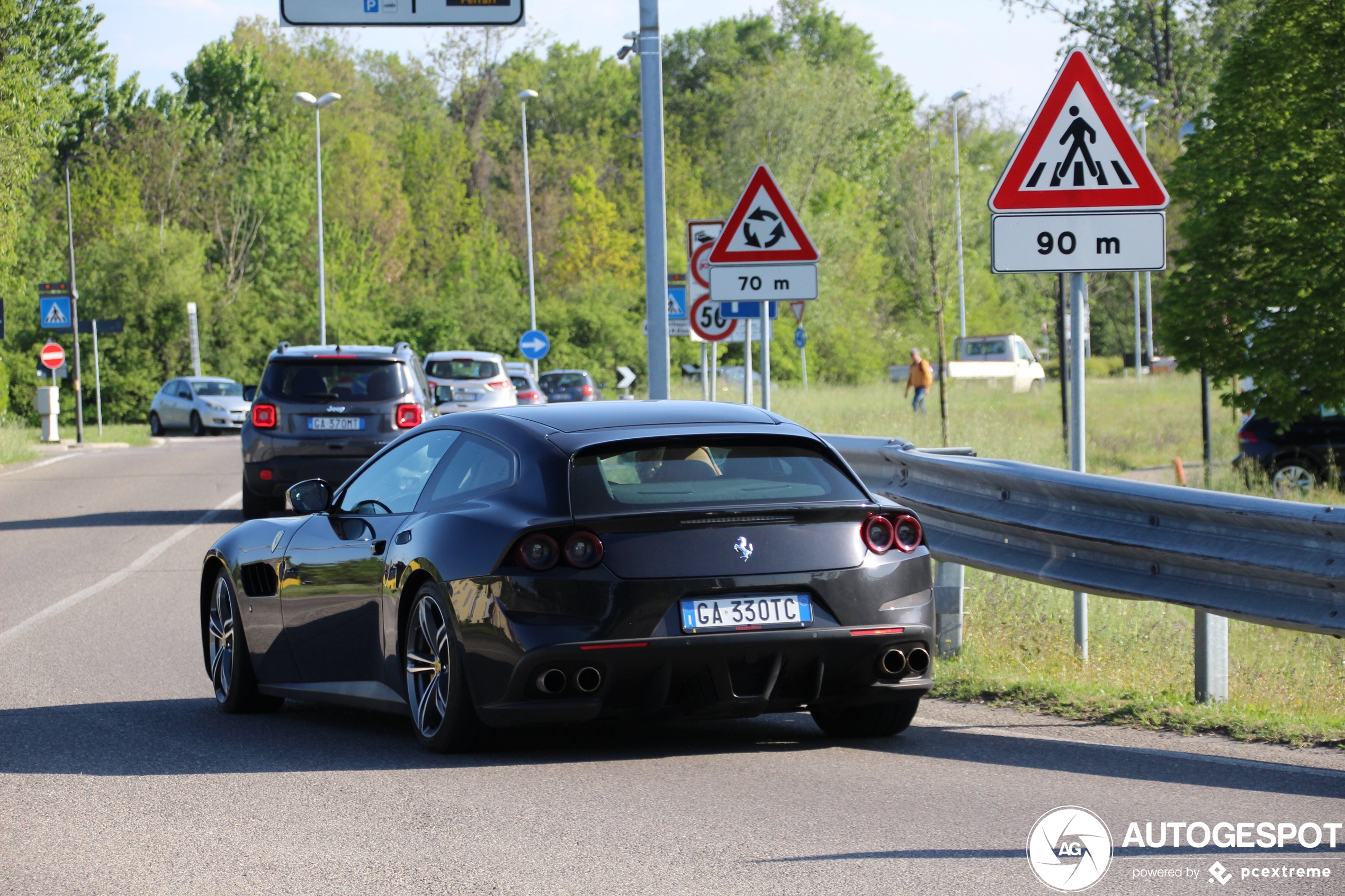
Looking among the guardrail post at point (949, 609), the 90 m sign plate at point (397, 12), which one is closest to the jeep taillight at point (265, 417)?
the 90 m sign plate at point (397, 12)

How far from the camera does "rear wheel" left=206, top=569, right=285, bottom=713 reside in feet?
26.3

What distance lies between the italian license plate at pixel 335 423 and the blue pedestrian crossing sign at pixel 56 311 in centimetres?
2551

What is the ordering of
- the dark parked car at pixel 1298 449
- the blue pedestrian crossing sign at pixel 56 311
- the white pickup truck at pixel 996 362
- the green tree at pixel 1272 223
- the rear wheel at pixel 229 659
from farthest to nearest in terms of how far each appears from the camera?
1. the white pickup truck at pixel 996 362
2. the blue pedestrian crossing sign at pixel 56 311
3. the dark parked car at pixel 1298 449
4. the green tree at pixel 1272 223
5. the rear wheel at pixel 229 659

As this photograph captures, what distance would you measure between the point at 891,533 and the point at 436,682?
6.21 feet

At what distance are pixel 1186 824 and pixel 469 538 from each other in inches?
109

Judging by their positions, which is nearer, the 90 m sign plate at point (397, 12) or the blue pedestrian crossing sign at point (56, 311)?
the 90 m sign plate at point (397, 12)

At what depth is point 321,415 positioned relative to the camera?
1753 centimetres

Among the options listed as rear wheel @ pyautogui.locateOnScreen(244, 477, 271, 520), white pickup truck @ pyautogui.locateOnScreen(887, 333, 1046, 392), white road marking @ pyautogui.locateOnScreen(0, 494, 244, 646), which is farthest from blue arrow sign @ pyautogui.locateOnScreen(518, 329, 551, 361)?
rear wheel @ pyautogui.locateOnScreen(244, 477, 271, 520)

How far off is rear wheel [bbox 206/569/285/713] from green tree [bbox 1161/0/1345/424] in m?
13.8

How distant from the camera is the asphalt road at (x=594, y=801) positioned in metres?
4.89

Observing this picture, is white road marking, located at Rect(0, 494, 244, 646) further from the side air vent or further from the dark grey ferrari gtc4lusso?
the dark grey ferrari gtc4lusso

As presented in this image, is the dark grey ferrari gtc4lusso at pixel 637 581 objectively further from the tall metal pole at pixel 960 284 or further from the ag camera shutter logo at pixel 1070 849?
the tall metal pole at pixel 960 284

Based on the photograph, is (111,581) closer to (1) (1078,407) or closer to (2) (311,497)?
(2) (311,497)

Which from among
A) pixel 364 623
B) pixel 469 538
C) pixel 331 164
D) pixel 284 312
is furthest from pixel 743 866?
pixel 331 164
